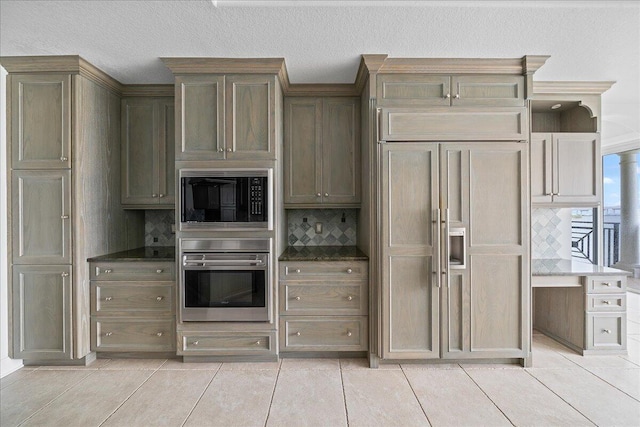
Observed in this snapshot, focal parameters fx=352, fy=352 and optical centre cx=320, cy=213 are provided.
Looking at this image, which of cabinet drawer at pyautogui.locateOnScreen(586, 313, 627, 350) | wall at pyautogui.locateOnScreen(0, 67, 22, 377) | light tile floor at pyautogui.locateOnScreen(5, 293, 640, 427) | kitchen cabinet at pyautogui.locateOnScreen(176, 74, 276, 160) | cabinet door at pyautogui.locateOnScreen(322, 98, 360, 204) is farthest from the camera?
cabinet door at pyautogui.locateOnScreen(322, 98, 360, 204)

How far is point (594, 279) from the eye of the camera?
117 inches

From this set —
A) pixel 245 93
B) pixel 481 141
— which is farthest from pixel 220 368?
pixel 481 141

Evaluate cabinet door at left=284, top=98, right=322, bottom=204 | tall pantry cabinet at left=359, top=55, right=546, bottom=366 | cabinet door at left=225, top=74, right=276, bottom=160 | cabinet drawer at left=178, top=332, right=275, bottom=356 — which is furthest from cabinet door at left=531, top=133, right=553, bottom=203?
cabinet drawer at left=178, top=332, right=275, bottom=356

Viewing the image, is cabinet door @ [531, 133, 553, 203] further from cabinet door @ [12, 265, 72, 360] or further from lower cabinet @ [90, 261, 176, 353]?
cabinet door @ [12, 265, 72, 360]

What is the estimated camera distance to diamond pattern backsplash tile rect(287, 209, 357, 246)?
11.9ft

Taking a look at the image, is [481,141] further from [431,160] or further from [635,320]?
[635,320]

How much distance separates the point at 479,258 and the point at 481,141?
36.0 inches

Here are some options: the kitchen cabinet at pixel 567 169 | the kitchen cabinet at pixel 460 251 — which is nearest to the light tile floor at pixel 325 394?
the kitchen cabinet at pixel 460 251

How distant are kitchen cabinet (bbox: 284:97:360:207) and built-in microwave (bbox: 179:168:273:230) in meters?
0.52

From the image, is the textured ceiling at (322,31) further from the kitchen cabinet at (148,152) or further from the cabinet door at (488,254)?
the cabinet door at (488,254)

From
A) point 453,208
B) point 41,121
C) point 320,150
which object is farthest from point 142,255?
point 453,208

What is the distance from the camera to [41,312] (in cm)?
276

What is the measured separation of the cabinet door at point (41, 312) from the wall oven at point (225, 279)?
90 centimetres

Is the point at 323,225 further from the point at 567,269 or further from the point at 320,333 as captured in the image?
the point at 567,269
